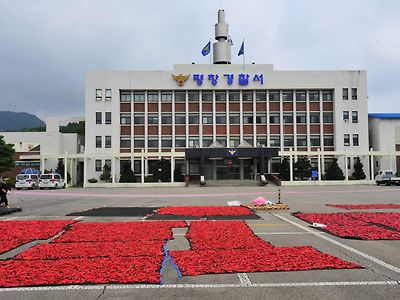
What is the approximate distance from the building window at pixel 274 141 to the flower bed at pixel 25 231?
1948 inches

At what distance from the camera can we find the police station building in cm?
5894

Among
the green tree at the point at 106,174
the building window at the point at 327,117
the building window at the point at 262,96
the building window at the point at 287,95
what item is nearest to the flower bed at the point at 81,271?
the green tree at the point at 106,174

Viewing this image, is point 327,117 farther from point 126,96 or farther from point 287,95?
point 126,96

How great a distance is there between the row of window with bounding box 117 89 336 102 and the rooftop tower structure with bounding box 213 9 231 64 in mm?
7632

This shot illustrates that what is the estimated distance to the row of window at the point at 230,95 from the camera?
6022 cm

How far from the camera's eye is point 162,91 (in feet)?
197

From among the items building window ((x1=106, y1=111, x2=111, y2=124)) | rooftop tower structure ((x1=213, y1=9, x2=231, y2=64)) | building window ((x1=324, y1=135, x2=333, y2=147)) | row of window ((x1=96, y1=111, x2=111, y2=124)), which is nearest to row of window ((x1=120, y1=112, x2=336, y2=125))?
building window ((x1=106, y1=111, x2=111, y2=124))

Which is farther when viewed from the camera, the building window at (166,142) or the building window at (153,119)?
the building window at (153,119)

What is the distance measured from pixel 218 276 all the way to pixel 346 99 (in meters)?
59.4

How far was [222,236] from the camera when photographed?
9.95 meters

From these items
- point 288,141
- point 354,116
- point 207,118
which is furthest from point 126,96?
point 354,116

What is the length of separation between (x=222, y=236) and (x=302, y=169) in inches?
1813

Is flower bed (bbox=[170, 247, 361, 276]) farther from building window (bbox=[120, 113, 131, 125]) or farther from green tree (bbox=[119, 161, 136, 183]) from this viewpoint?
building window (bbox=[120, 113, 131, 125])

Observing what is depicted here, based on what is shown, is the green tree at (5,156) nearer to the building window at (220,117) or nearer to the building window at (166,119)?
the building window at (166,119)
